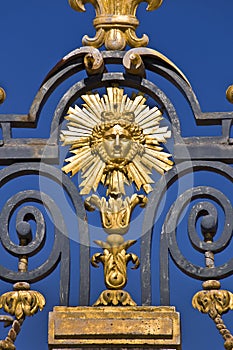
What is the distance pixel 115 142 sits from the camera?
395 inches

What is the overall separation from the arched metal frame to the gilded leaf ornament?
6 cm

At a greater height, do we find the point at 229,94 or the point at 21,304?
the point at 229,94

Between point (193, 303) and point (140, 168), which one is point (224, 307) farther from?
point (140, 168)

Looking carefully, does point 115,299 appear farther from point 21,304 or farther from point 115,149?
point 115,149

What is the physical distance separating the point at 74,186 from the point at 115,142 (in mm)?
272

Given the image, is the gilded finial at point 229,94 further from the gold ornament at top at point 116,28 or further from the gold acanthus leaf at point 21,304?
the gold acanthus leaf at point 21,304

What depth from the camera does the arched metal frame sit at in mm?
9812

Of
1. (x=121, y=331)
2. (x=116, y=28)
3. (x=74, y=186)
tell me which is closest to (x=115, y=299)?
(x=121, y=331)

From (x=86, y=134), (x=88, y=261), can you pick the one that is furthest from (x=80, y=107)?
(x=88, y=261)

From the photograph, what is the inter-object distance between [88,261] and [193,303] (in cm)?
49

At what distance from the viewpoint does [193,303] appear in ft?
31.9

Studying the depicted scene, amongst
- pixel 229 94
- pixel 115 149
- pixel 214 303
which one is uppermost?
pixel 229 94

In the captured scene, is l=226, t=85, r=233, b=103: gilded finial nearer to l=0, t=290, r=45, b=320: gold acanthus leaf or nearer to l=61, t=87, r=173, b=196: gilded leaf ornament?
l=61, t=87, r=173, b=196: gilded leaf ornament

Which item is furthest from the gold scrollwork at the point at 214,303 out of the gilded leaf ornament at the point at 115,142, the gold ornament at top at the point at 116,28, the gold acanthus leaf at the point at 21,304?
the gold ornament at top at the point at 116,28
